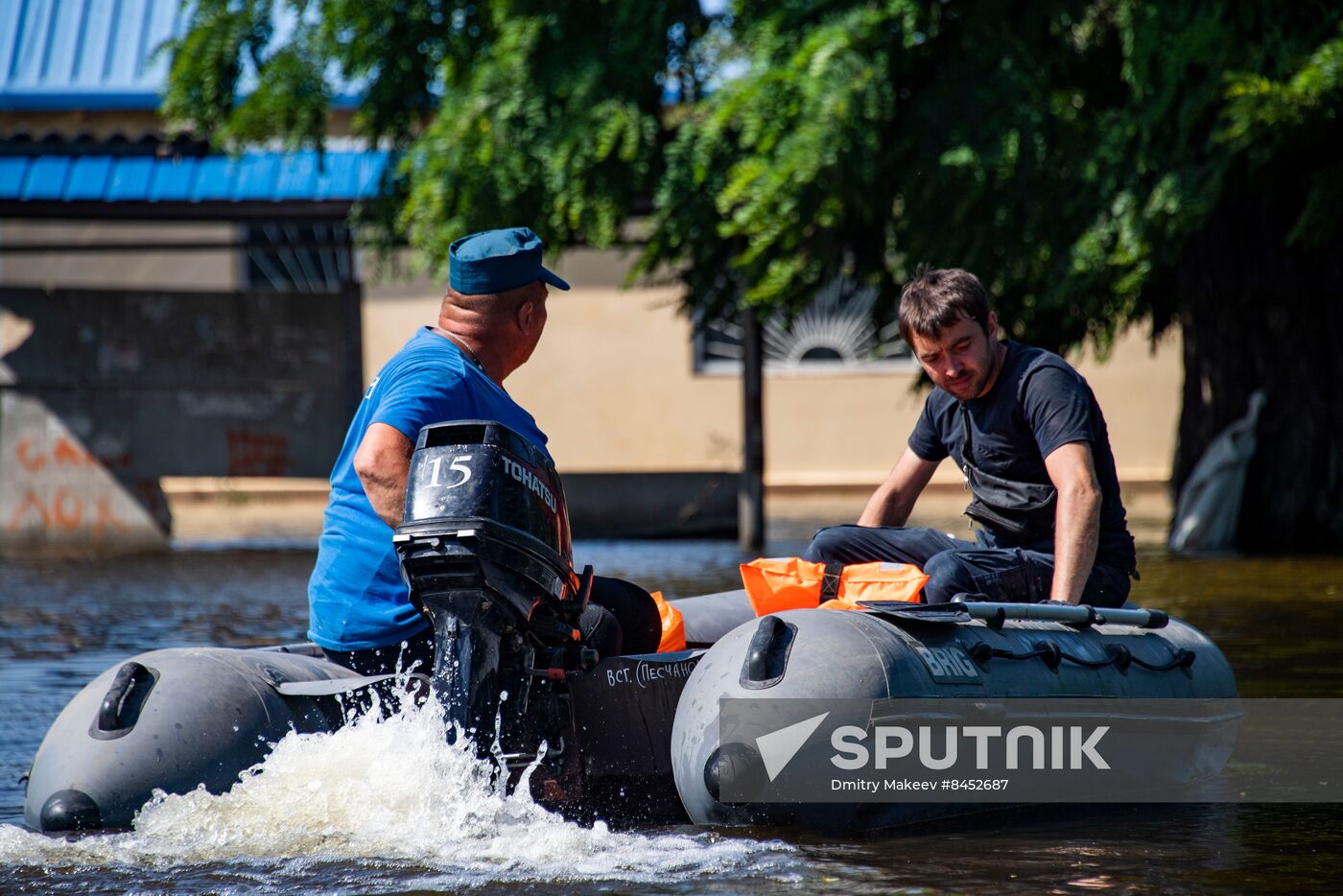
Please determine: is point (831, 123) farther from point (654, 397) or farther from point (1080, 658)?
point (654, 397)

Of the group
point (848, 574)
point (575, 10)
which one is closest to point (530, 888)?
point (848, 574)

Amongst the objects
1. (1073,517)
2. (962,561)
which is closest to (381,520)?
(962,561)

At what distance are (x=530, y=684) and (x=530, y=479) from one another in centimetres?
51

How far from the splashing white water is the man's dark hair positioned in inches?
67.7

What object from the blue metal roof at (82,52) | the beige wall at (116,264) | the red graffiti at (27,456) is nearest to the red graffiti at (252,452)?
the red graffiti at (27,456)

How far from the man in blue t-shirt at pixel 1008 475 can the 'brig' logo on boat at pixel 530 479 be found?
1.33 metres

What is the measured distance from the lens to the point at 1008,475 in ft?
17.2

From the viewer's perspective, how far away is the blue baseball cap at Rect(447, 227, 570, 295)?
453 centimetres

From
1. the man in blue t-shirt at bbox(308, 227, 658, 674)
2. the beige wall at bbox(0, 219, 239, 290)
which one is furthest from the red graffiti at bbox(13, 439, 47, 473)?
the man in blue t-shirt at bbox(308, 227, 658, 674)

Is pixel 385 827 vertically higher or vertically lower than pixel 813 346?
lower

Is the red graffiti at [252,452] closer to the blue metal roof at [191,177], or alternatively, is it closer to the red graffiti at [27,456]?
the red graffiti at [27,456]

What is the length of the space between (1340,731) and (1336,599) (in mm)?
3900

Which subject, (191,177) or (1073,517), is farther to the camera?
(191,177)

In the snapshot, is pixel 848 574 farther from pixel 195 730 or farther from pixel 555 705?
pixel 195 730
